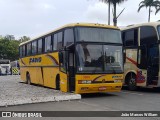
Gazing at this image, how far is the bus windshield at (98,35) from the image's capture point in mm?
15653

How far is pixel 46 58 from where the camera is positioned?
65.8 ft

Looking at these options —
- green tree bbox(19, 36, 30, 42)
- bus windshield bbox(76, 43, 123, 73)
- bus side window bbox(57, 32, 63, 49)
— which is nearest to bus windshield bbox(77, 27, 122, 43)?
bus windshield bbox(76, 43, 123, 73)

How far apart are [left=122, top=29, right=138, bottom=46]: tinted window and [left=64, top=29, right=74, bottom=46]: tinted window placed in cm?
506

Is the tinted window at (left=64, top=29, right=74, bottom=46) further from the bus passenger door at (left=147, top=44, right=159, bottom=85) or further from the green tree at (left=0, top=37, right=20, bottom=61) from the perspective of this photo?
the green tree at (left=0, top=37, right=20, bottom=61)

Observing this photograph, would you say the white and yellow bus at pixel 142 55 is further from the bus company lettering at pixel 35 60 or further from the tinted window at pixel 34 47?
the tinted window at pixel 34 47

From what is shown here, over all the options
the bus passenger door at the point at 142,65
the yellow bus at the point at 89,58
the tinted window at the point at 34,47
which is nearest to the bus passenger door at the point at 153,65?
the bus passenger door at the point at 142,65

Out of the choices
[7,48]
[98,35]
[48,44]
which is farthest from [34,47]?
[7,48]

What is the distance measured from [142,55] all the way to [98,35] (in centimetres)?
435

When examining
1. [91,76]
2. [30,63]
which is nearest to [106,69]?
[91,76]

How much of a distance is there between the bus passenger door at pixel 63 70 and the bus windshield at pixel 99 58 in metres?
1.11

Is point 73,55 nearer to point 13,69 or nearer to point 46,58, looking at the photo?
point 46,58

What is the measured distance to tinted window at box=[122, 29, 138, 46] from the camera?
20047 mm

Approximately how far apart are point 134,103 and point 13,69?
43.9 meters

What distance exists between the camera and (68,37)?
647 inches
